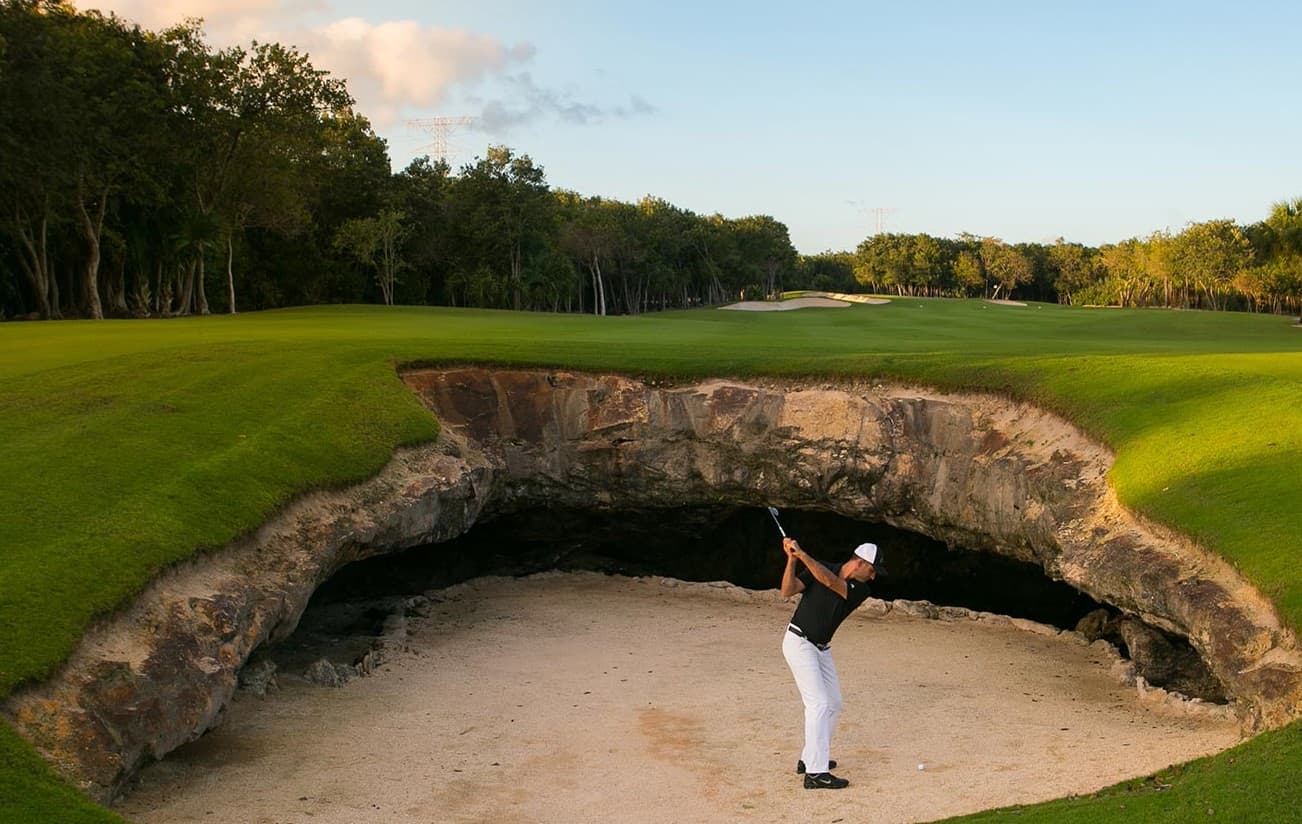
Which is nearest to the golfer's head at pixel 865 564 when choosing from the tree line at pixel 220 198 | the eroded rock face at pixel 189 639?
the eroded rock face at pixel 189 639

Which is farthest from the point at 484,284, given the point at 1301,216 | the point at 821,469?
the point at 821,469

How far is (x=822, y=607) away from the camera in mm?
12359

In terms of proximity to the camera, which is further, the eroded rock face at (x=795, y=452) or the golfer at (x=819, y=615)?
the eroded rock face at (x=795, y=452)

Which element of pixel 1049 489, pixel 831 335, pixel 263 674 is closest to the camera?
pixel 263 674

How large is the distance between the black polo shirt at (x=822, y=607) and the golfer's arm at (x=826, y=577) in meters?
0.07

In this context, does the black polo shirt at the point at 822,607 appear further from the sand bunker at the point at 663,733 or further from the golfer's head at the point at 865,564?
the sand bunker at the point at 663,733

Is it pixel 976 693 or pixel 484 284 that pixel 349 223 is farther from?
pixel 976 693

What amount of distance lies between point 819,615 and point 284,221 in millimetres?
52867

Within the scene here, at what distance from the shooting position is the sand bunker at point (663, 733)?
509 inches

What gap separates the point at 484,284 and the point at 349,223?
9.62m

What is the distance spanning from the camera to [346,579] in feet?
82.8

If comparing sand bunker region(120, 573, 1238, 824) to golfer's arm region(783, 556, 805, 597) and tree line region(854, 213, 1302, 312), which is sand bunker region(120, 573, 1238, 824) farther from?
tree line region(854, 213, 1302, 312)

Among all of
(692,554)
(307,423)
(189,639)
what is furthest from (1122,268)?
(189,639)

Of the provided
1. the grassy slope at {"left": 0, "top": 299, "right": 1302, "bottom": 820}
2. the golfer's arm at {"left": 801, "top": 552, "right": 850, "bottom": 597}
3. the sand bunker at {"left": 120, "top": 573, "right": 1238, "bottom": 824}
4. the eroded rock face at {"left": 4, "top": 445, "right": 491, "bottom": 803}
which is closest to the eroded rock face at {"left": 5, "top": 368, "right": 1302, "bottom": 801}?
the eroded rock face at {"left": 4, "top": 445, "right": 491, "bottom": 803}
